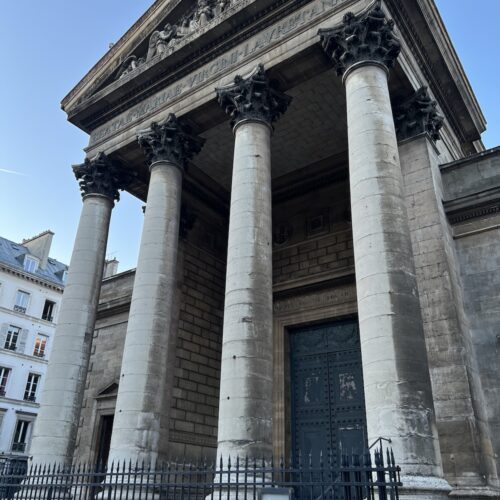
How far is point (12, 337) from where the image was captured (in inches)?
1334

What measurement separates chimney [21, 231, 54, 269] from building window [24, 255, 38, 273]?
1.77 feet

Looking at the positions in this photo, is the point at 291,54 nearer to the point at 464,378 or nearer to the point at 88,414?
the point at 464,378

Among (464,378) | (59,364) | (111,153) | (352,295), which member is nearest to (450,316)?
(464,378)

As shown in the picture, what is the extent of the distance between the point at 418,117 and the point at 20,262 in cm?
3205

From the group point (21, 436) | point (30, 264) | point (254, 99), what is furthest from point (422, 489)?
point (30, 264)

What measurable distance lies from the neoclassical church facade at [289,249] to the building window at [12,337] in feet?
60.4

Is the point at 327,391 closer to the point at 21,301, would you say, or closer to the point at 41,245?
the point at 21,301

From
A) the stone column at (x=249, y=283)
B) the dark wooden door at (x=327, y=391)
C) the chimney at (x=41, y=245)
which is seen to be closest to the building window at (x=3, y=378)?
the chimney at (x=41, y=245)

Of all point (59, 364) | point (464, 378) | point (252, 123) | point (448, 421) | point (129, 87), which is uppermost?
point (129, 87)

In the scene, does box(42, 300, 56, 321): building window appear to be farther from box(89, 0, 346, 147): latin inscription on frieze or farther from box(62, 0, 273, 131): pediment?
box(89, 0, 346, 147): latin inscription on frieze

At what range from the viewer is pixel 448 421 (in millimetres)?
8602

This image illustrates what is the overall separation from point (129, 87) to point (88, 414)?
10.3m

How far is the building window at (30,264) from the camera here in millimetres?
36781

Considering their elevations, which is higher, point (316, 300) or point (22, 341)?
point (22, 341)
